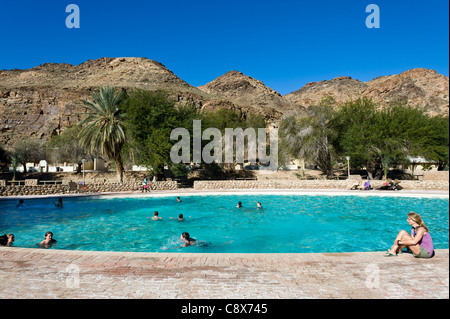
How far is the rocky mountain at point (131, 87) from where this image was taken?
80.0 metres

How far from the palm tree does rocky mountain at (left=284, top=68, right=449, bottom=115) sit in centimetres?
5735

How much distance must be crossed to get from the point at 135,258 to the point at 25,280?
1.99 meters

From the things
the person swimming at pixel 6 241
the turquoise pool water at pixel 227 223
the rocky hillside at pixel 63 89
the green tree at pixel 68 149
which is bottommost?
the turquoise pool water at pixel 227 223

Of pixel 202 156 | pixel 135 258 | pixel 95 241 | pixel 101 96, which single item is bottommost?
pixel 95 241

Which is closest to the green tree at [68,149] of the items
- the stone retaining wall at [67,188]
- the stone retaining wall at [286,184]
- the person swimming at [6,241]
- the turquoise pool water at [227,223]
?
the stone retaining wall at [67,188]

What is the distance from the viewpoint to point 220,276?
5.21 m

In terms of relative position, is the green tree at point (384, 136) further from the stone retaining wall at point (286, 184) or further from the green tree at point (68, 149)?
the green tree at point (68, 149)

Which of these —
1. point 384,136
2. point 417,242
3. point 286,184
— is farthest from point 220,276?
point 384,136

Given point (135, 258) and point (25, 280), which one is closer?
point (25, 280)

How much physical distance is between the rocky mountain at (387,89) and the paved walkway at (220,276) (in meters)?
71.1

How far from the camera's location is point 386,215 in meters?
15.1
